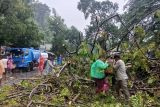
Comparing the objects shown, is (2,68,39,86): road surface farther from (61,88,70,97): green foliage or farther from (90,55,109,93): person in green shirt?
(90,55,109,93): person in green shirt

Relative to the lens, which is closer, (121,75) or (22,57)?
(121,75)

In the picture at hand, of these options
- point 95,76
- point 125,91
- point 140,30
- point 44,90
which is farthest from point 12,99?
point 140,30

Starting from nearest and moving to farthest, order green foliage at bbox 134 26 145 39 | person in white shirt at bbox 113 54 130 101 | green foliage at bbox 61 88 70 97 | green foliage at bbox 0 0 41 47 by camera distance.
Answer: person in white shirt at bbox 113 54 130 101 < green foliage at bbox 61 88 70 97 < green foliage at bbox 134 26 145 39 < green foliage at bbox 0 0 41 47

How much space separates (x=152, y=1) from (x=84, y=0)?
103ft

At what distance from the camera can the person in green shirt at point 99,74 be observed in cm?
1165

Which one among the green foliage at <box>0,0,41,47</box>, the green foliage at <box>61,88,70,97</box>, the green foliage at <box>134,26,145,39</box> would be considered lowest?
the green foliage at <box>61,88,70,97</box>

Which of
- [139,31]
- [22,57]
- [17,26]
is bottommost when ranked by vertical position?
[139,31]

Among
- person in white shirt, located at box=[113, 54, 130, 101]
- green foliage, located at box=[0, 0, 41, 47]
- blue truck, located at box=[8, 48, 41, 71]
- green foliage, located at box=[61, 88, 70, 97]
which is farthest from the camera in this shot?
green foliage, located at box=[0, 0, 41, 47]

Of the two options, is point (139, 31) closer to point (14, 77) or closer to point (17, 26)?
point (14, 77)

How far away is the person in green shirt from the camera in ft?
38.2

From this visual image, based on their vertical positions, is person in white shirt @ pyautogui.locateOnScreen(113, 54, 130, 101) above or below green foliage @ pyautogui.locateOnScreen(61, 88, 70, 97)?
above

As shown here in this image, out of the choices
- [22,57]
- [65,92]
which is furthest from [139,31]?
[22,57]

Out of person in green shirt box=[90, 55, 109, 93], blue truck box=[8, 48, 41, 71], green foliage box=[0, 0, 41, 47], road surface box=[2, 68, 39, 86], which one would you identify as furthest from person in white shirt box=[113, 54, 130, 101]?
green foliage box=[0, 0, 41, 47]

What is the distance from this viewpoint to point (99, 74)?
11.8 m
